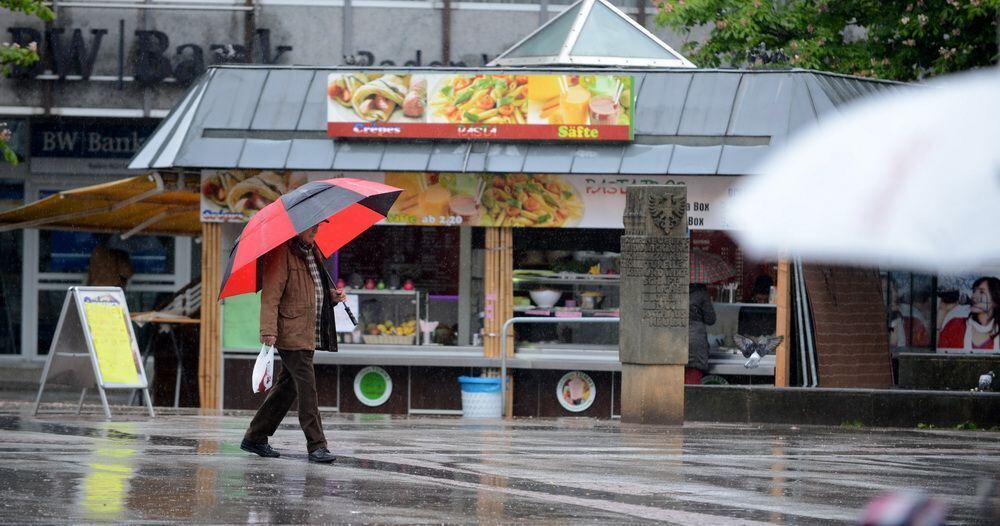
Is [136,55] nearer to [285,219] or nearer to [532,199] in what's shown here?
[532,199]

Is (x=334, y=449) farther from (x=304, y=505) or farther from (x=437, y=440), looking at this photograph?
(x=304, y=505)

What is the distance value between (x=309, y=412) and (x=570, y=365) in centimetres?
794

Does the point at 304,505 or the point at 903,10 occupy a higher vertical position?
the point at 903,10

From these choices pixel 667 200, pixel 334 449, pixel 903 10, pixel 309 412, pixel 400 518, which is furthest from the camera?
pixel 903 10

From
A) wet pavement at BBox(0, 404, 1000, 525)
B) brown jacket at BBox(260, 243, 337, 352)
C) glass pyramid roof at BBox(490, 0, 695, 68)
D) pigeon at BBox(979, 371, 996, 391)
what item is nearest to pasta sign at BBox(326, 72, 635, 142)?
glass pyramid roof at BBox(490, 0, 695, 68)

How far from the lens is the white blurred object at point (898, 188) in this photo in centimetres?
414

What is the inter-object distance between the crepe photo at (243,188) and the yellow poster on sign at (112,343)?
3.34m

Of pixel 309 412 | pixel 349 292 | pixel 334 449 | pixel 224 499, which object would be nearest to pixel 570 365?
pixel 349 292

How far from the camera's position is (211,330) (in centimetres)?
1869

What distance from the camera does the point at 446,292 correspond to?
19.0 metres

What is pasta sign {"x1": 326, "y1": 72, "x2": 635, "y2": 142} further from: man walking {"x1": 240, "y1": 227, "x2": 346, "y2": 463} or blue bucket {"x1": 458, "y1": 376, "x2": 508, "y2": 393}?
man walking {"x1": 240, "y1": 227, "x2": 346, "y2": 463}

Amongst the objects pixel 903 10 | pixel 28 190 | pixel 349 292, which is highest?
pixel 903 10

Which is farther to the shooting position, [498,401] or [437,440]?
[498,401]

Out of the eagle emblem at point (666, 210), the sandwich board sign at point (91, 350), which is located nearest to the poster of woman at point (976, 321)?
the eagle emblem at point (666, 210)
